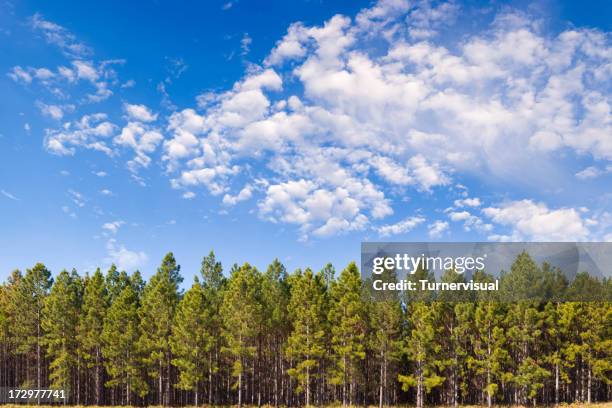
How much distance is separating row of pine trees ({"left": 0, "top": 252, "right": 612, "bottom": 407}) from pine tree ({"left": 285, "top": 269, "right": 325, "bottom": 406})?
127 millimetres

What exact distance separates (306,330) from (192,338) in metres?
10.4

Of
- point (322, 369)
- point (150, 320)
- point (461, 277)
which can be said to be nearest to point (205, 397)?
point (150, 320)

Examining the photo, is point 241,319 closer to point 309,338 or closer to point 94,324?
point 309,338

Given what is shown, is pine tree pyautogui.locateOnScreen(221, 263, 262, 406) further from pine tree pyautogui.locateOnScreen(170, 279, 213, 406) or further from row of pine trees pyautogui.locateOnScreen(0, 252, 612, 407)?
pine tree pyautogui.locateOnScreen(170, 279, 213, 406)

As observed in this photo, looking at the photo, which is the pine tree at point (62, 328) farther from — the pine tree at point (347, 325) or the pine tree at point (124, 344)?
the pine tree at point (347, 325)

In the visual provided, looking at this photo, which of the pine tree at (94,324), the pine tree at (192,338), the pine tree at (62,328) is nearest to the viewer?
the pine tree at (192,338)

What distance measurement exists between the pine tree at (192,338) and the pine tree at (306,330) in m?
7.84

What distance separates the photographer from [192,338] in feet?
152

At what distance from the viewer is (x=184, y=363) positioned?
Result: 150 feet

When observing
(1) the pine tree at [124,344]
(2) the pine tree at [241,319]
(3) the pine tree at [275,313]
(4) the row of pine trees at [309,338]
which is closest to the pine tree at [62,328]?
(4) the row of pine trees at [309,338]

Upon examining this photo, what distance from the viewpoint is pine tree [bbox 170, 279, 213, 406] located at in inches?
1811

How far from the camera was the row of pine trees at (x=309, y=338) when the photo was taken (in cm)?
4509

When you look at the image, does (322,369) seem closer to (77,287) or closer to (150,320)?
(150,320)

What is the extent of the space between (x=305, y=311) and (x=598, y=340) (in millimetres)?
27699
